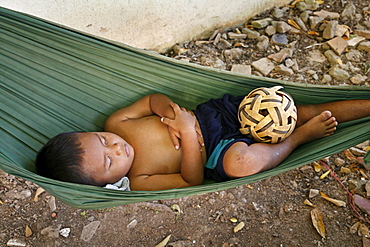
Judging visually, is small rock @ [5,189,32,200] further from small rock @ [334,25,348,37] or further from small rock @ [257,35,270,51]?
small rock @ [334,25,348,37]

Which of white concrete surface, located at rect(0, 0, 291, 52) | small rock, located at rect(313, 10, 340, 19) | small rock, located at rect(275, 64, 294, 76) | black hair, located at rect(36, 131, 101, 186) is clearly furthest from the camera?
small rock, located at rect(313, 10, 340, 19)

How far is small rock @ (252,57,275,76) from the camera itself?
297cm

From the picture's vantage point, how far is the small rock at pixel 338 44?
308 centimetres

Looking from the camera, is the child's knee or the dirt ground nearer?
the child's knee

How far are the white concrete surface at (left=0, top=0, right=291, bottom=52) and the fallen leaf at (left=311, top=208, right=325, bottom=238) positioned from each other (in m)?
1.67

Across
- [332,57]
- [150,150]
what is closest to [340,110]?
[150,150]

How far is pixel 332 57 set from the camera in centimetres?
304

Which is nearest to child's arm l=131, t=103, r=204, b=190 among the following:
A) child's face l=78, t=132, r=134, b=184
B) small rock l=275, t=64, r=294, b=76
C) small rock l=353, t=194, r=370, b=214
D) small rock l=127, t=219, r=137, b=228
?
child's face l=78, t=132, r=134, b=184

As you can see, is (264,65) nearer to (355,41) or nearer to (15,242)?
(355,41)

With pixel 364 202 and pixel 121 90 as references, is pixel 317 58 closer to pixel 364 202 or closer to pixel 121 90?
pixel 364 202

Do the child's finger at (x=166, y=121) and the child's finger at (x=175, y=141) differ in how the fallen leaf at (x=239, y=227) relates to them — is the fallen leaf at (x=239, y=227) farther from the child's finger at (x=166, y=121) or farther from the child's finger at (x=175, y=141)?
the child's finger at (x=166, y=121)

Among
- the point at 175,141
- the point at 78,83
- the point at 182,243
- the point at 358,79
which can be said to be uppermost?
the point at 78,83

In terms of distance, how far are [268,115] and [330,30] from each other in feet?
→ 6.04

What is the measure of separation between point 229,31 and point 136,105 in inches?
65.8
